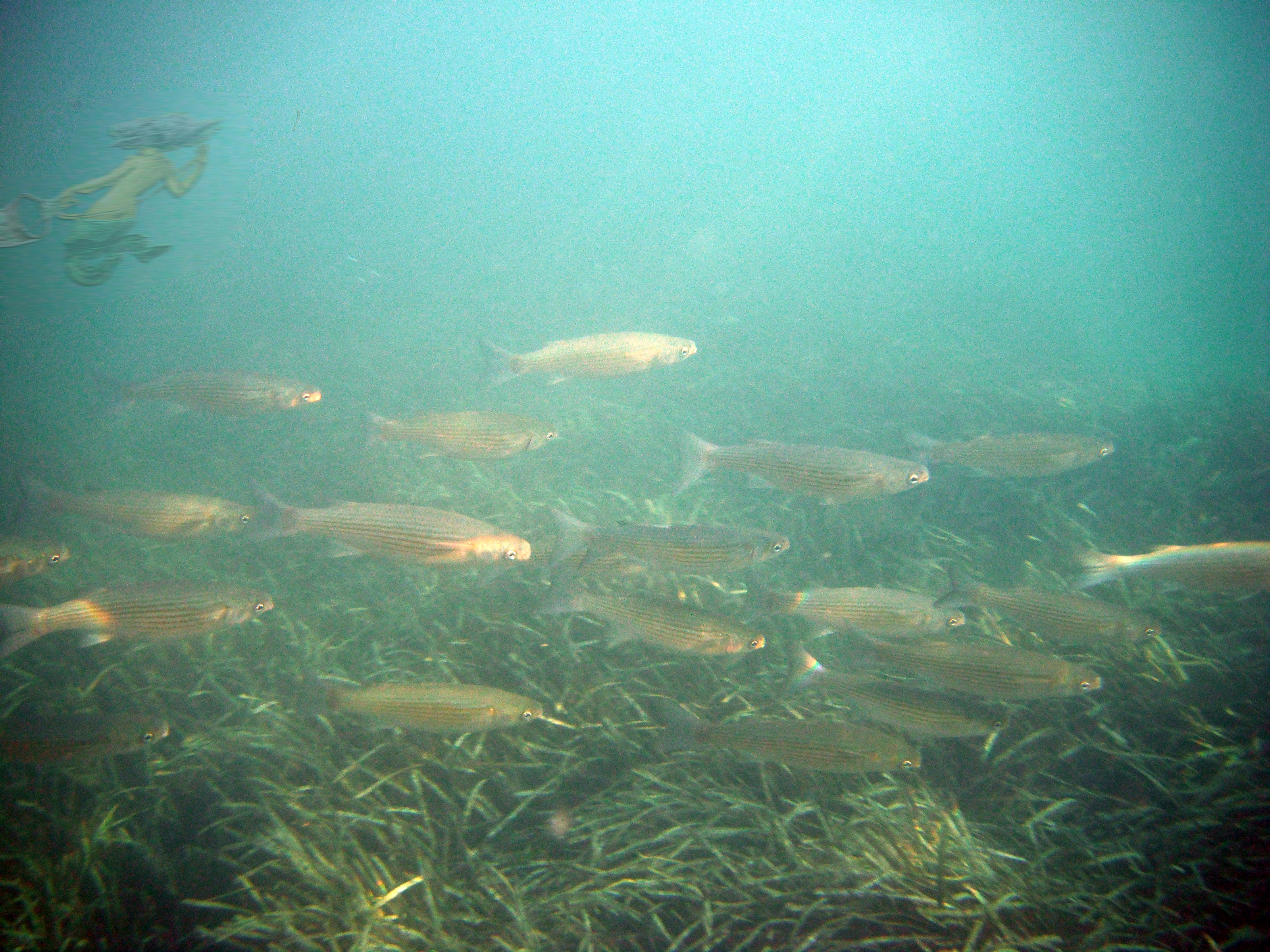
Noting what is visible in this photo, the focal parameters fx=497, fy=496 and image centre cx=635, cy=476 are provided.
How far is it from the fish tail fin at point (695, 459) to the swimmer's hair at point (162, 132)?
11.0 m

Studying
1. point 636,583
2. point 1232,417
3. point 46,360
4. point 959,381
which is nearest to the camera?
point 636,583

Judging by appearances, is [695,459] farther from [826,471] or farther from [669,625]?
[669,625]

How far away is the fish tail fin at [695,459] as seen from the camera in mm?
4426

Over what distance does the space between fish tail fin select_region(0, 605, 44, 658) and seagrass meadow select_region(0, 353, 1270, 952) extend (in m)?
0.66

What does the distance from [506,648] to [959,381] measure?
10697 millimetres

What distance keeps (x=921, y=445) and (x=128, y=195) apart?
13.0 metres

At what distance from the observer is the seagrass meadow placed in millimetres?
2477

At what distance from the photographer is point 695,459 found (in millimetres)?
4461

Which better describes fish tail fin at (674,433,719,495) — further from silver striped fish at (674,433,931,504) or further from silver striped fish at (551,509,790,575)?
silver striped fish at (551,509,790,575)

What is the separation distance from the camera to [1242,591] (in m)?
3.72

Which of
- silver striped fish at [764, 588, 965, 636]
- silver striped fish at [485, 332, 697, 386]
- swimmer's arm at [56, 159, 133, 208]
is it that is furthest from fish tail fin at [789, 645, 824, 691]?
swimmer's arm at [56, 159, 133, 208]

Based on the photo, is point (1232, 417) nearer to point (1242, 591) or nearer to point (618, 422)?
point (1242, 591)

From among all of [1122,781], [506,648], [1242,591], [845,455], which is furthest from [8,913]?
[1242,591]

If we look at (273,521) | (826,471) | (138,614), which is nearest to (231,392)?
(273,521)
